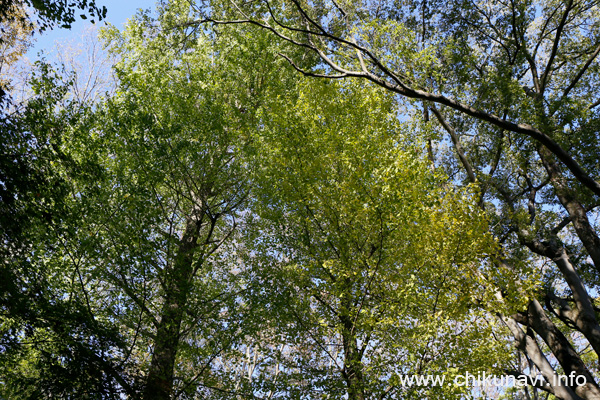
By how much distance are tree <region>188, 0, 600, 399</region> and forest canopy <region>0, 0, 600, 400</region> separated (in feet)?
0.25

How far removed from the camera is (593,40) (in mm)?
12062

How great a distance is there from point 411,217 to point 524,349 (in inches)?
166

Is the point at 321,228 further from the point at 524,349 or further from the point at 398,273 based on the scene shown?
the point at 524,349

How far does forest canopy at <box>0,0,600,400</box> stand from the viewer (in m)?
5.94

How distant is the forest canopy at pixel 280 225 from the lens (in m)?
5.94

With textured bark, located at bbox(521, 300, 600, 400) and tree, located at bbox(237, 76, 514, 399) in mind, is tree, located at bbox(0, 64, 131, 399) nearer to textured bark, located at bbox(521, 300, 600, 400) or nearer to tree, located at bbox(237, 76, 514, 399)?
tree, located at bbox(237, 76, 514, 399)

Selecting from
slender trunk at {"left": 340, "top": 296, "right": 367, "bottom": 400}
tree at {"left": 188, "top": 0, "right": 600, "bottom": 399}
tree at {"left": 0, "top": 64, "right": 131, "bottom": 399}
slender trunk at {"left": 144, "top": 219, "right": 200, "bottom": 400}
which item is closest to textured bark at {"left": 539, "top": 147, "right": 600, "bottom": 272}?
tree at {"left": 188, "top": 0, "right": 600, "bottom": 399}

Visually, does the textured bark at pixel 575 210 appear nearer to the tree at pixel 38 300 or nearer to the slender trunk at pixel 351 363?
the slender trunk at pixel 351 363

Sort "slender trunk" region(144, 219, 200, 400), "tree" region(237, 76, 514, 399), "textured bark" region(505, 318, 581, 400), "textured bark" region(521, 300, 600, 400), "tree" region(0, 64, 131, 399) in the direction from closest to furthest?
"tree" region(0, 64, 131, 399) → "slender trunk" region(144, 219, 200, 400) → "tree" region(237, 76, 514, 399) → "textured bark" region(505, 318, 581, 400) → "textured bark" region(521, 300, 600, 400)

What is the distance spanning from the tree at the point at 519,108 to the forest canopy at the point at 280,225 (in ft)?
0.25

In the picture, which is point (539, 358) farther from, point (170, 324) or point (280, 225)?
point (170, 324)

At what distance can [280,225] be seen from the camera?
32.0 feet

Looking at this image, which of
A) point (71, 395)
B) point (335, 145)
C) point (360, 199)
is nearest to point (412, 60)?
point (335, 145)

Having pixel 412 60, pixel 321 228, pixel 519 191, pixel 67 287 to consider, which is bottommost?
pixel 67 287
